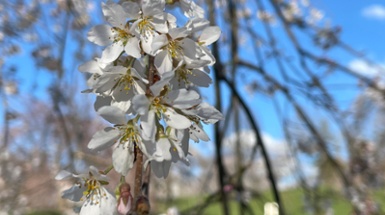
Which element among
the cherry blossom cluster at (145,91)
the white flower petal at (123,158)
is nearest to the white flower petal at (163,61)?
the cherry blossom cluster at (145,91)

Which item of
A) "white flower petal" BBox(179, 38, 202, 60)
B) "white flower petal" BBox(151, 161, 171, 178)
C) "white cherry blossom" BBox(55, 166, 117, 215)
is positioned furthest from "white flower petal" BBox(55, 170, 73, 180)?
"white flower petal" BBox(179, 38, 202, 60)

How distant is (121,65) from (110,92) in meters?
0.04

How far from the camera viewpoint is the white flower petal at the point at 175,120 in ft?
1.55

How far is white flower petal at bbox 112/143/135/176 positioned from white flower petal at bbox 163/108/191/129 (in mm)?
54

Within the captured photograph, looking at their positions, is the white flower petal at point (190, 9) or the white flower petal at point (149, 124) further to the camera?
the white flower petal at point (190, 9)

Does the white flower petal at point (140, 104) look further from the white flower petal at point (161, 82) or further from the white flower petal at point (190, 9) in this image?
the white flower petal at point (190, 9)

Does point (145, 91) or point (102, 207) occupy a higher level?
point (145, 91)

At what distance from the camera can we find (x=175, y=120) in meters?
0.48

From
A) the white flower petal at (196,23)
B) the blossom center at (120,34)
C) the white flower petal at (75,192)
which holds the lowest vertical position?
the white flower petal at (75,192)

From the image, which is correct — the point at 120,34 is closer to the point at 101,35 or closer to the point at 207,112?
the point at 101,35

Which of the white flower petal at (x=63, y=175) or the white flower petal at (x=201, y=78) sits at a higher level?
the white flower petal at (x=201, y=78)

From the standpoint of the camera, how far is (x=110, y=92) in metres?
0.50

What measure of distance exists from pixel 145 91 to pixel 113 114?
0.05m

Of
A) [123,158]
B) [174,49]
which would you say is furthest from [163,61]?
[123,158]
